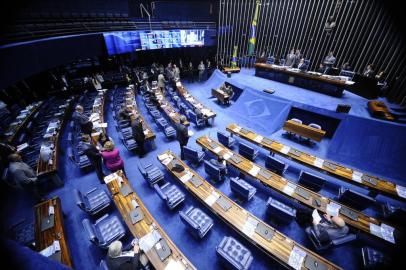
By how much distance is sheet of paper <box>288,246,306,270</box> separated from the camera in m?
3.68

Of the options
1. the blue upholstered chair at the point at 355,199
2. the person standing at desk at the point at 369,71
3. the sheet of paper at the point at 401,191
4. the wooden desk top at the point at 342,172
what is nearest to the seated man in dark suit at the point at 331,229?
the blue upholstered chair at the point at 355,199

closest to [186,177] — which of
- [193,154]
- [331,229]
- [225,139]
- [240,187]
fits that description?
[193,154]

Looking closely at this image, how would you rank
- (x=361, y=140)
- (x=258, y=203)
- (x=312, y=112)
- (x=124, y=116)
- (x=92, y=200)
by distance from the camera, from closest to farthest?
(x=92, y=200), (x=258, y=203), (x=361, y=140), (x=124, y=116), (x=312, y=112)

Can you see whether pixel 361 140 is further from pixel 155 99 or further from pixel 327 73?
pixel 155 99

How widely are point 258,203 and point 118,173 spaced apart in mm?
4814

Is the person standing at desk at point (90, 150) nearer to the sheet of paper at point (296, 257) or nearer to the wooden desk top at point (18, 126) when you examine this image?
the wooden desk top at point (18, 126)

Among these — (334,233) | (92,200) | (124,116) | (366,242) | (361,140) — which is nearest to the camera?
(334,233)

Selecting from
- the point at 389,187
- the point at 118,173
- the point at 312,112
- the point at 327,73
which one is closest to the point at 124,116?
the point at 118,173

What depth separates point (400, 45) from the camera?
10.1 m

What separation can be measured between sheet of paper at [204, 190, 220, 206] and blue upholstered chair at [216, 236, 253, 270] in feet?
3.36

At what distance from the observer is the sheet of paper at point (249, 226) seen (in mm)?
4311

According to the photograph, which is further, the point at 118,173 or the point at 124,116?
the point at 124,116

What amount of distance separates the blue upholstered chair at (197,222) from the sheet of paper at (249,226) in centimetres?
96

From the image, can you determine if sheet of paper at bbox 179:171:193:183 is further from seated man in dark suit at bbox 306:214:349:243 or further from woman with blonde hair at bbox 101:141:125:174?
seated man in dark suit at bbox 306:214:349:243
